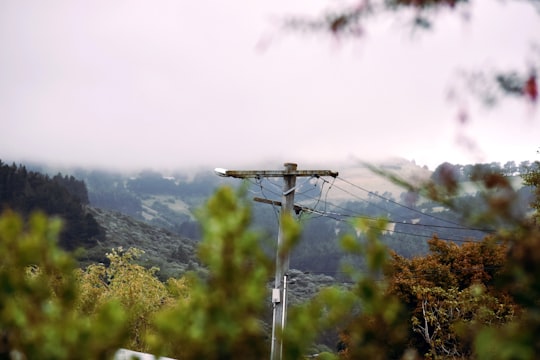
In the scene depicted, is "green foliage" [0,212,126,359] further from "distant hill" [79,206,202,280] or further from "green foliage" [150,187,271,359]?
"distant hill" [79,206,202,280]

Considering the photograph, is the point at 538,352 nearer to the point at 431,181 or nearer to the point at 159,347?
the point at 431,181

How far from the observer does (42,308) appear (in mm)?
1644

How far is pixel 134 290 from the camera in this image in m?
29.6

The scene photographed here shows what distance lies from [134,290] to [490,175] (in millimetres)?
29139

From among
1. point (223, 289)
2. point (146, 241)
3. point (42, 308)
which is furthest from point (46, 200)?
point (223, 289)

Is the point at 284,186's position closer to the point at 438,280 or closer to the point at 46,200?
the point at 438,280

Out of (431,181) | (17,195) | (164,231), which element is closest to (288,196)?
(431,181)

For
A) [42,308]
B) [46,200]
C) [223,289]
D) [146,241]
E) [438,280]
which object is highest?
[223,289]

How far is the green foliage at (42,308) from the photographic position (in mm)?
1514

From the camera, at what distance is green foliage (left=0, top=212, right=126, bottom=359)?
1514 mm

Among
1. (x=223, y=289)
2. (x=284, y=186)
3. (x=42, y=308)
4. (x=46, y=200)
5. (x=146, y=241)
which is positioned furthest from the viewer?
(x=146, y=241)

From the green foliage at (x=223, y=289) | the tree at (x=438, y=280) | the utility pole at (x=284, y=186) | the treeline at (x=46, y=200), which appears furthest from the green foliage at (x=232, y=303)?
the treeline at (x=46, y=200)

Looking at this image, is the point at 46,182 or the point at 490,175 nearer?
the point at 490,175

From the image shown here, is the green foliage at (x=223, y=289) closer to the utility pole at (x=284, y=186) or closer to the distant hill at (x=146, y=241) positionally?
the utility pole at (x=284, y=186)
